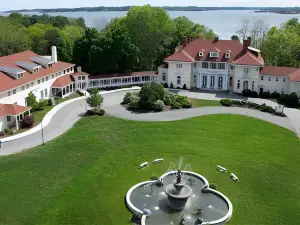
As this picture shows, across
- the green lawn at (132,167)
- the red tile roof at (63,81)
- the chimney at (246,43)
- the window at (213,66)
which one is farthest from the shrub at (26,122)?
the chimney at (246,43)

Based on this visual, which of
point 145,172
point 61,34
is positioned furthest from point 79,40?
point 145,172

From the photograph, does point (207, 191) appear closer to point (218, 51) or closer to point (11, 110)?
point (11, 110)

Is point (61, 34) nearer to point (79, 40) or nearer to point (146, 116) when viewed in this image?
point (79, 40)

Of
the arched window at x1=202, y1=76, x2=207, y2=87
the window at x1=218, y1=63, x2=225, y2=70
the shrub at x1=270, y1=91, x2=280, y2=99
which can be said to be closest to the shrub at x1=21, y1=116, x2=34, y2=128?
the arched window at x1=202, y1=76, x2=207, y2=87

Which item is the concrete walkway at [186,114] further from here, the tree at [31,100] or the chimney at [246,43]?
the chimney at [246,43]

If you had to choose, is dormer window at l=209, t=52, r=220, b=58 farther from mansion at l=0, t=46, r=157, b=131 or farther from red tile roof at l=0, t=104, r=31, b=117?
red tile roof at l=0, t=104, r=31, b=117

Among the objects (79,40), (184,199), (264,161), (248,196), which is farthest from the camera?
(79,40)
